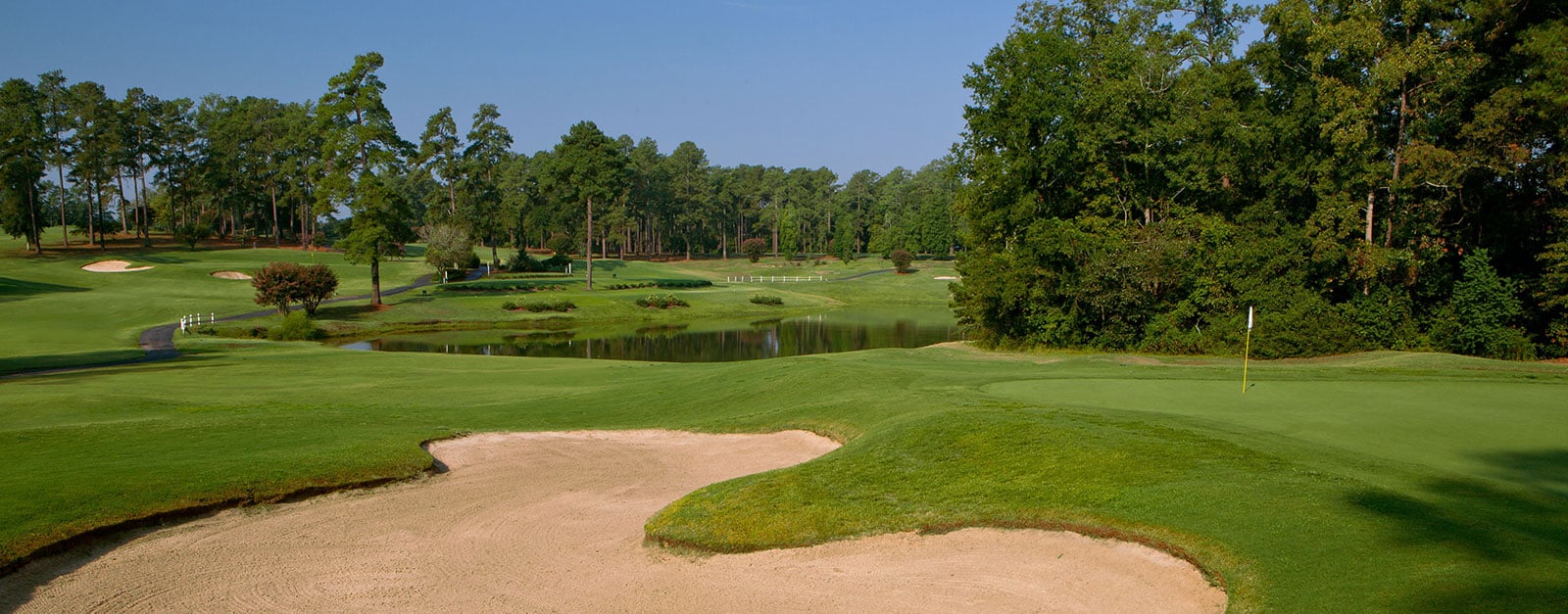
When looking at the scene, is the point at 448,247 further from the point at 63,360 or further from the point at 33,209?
the point at 63,360

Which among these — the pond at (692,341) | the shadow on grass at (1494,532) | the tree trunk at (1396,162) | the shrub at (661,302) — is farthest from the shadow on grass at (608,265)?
the shadow on grass at (1494,532)

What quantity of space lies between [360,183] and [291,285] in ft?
31.9

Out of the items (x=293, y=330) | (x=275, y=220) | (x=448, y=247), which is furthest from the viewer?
(x=275, y=220)

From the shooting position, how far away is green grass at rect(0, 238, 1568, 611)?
8172 millimetres

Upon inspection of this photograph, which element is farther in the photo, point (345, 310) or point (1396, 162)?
point (345, 310)

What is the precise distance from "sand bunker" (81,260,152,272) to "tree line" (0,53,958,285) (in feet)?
→ 25.7

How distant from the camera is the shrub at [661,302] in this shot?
70969 mm

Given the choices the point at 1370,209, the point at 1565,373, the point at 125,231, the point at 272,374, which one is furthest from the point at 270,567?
the point at 125,231

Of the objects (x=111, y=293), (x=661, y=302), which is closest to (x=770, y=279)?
(x=661, y=302)

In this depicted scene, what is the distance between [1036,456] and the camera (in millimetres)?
12070

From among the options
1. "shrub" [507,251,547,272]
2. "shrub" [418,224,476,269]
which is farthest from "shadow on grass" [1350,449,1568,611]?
"shrub" [507,251,547,272]

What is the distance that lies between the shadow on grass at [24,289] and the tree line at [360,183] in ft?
46.6

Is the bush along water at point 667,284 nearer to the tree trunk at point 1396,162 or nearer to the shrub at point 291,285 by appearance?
the shrub at point 291,285

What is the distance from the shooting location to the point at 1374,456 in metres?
11.5
